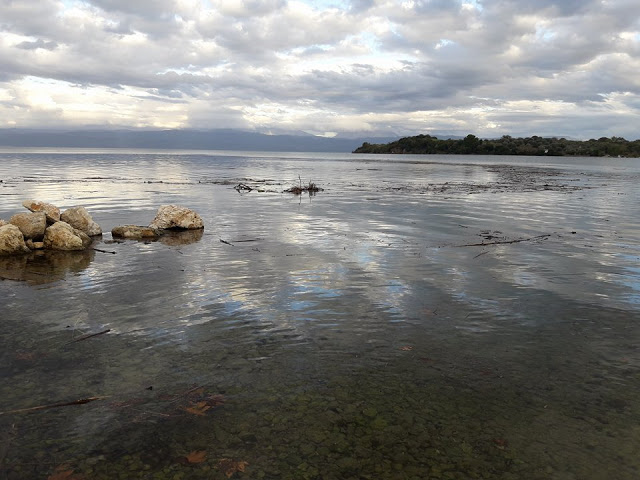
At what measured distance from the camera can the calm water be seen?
554 centimetres

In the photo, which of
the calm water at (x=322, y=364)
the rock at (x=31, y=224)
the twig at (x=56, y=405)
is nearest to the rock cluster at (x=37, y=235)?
the rock at (x=31, y=224)

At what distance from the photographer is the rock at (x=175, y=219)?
21078mm

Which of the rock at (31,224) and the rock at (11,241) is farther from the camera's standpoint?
the rock at (31,224)

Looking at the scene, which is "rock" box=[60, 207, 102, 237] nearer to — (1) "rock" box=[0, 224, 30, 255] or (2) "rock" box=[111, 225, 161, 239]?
(2) "rock" box=[111, 225, 161, 239]

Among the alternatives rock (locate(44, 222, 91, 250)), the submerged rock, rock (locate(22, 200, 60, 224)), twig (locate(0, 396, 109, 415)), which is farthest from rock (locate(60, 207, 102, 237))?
twig (locate(0, 396, 109, 415))

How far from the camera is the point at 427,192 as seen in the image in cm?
4309

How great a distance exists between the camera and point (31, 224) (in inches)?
672

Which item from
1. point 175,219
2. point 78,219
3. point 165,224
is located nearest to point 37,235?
point 78,219

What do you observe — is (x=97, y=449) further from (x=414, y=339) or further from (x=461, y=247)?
(x=461, y=247)

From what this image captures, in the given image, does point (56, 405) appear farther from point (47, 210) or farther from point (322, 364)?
point (47, 210)

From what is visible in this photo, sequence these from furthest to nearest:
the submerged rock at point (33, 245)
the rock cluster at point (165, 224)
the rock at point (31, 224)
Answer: the rock cluster at point (165, 224) → the rock at point (31, 224) → the submerged rock at point (33, 245)

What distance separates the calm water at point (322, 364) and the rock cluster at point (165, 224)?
3413 mm

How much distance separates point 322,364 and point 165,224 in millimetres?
15317

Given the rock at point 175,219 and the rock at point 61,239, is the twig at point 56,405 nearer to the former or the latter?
the rock at point 61,239
